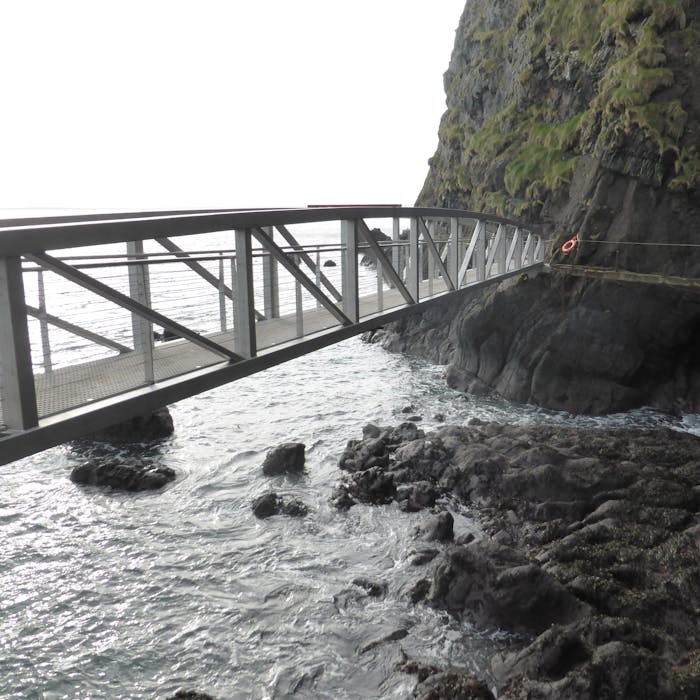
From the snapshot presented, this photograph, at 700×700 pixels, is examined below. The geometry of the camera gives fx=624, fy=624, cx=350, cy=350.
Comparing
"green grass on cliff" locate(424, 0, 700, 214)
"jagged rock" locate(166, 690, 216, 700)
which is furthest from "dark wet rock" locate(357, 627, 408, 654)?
"green grass on cliff" locate(424, 0, 700, 214)

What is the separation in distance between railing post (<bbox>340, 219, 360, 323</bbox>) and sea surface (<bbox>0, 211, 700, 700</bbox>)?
4.85 m

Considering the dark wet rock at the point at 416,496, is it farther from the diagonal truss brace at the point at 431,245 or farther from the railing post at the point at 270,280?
the railing post at the point at 270,280

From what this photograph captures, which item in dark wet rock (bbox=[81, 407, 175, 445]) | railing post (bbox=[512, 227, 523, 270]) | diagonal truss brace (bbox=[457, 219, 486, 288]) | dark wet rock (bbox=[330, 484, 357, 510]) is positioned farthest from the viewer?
railing post (bbox=[512, 227, 523, 270])

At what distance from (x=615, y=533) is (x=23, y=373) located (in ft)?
32.8

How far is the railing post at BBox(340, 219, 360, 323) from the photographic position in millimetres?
8508

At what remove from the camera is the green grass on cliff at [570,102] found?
1934 cm

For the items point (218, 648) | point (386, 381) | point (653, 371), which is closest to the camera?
point (218, 648)

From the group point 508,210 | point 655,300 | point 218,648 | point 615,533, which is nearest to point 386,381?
point 508,210

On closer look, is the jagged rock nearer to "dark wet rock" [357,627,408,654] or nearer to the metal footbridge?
"dark wet rock" [357,627,408,654]

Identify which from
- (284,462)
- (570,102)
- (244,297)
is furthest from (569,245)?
(244,297)

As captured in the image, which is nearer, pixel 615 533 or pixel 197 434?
pixel 615 533

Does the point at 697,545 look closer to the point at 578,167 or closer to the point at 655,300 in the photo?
the point at 655,300

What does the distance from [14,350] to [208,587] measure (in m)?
8.02

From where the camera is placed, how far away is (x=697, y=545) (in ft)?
33.2
